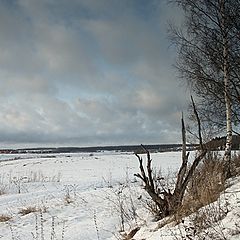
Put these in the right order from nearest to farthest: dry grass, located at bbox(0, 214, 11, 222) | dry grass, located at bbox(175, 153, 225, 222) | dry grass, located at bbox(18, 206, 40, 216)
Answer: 1. dry grass, located at bbox(175, 153, 225, 222)
2. dry grass, located at bbox(0, 214, 11, 222)
3. dry grass, located at bbox(18, 206, 40, 216)

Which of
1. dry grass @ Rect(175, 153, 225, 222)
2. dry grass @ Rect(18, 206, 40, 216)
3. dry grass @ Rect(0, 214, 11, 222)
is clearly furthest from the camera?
dry grass @ Rect(18, 206, 40, 216)

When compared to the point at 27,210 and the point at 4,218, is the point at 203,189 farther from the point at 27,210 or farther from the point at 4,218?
the point at 4,218

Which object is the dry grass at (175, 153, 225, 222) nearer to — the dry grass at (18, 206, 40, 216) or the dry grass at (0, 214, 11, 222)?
the dry grass at (18, 206, 40, 216)

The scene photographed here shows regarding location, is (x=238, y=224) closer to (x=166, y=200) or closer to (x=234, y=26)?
(x=166, y=200)

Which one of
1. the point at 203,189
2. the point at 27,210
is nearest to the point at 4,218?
the point at 27,210

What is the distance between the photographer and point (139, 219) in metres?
7.39

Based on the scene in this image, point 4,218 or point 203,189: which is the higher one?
point 203,189

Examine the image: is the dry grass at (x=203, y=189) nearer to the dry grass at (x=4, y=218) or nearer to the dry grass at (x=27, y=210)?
the dry grass at (x=27, y=210)

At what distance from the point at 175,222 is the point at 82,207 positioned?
409 centimetres

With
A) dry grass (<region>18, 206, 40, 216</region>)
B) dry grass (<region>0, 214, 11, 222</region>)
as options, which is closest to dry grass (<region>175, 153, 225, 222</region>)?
dry grass (<region>18, 206, 40, 216</region>)

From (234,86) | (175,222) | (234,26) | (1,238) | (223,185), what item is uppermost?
(234,26)

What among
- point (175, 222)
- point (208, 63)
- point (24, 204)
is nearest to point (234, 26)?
point (208, 63)

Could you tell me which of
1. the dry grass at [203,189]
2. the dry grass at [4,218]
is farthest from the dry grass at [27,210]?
the dry grass at [203,189]

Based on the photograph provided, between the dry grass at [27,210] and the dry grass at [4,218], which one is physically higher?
the dry grass at [27,210]
